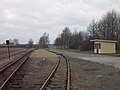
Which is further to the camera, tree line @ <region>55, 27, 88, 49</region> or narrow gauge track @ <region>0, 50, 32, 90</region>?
tree line @ <region>55, 27, 88, 49</region>

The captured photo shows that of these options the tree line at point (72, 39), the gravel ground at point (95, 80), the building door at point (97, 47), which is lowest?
the gravel ground at point (95, 80)

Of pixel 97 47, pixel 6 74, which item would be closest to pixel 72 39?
pixel 97 47

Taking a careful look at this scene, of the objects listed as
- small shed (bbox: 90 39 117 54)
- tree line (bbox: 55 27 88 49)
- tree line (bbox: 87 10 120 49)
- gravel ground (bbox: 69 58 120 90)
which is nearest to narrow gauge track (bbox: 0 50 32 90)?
gravel ground (bbox: 69 58 120 90)

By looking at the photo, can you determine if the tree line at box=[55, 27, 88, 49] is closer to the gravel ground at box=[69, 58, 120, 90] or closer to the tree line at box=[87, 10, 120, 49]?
the tree line at box=[87, 10, 120, 49]

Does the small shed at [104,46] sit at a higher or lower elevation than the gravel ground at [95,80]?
higher

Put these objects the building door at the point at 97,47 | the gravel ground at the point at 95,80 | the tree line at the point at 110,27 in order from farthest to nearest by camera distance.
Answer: the tree line at the point at 110,27 < the building door at the point at 97,47 < the gravel ground at the point at 95,80

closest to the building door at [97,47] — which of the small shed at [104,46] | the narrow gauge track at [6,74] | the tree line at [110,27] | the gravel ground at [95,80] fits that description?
the small shed at [104,46]

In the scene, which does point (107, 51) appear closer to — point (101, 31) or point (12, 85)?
point (101, 31)

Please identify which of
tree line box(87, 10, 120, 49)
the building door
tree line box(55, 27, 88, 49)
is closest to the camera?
the building door

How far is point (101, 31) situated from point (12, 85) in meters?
87.3

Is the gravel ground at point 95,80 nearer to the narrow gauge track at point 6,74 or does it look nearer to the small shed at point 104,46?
the narrow gauge track at point 6,74

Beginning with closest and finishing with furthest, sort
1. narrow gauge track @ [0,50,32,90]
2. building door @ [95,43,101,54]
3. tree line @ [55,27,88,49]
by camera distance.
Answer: narrow gauge track @ [0,50,32,90] → building door @ [95,43,101,54] → tree line @ [55,27,88,49]

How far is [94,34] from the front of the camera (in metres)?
107

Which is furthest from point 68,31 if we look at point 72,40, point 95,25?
point 95,25
